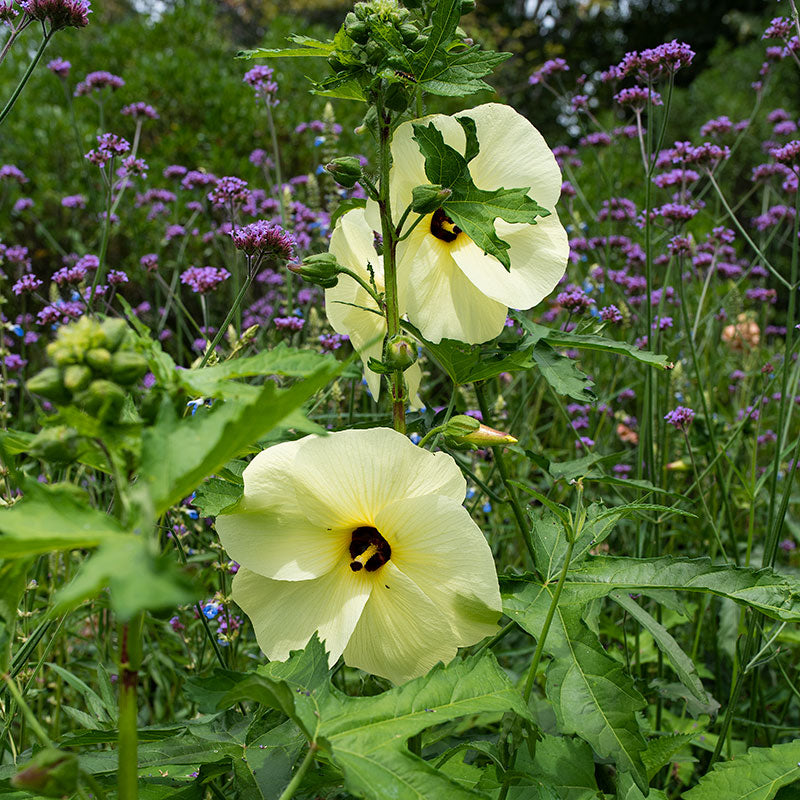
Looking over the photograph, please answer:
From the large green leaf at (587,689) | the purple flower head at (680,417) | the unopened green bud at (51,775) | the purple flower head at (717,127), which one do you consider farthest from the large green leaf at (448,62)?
the purple flower head at (717,127)

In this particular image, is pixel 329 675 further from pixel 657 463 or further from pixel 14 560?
pixel 657 463

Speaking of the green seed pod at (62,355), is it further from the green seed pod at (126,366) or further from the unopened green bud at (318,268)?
the unopened green bud at (318,268)

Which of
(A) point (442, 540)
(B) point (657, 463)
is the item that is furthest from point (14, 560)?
(B) point (657, 463)

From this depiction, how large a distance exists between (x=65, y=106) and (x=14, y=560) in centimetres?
475

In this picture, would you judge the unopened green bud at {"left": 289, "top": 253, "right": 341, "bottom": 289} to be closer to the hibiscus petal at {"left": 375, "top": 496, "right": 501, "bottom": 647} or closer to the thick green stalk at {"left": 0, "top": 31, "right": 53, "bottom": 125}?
the hibiscus petal at {"left": 375, "top": 496, "right": 501, "bottom": 647}

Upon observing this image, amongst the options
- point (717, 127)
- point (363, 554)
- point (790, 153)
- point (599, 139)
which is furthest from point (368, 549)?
point (599, 139)

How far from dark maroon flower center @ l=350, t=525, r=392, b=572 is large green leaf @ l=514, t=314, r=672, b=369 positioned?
36 cm

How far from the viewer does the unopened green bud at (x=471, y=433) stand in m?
0.99

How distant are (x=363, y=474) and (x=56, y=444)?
1.21ft

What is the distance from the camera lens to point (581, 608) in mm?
1015

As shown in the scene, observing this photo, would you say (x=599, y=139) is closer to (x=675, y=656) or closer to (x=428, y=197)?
(x=428, y=197)

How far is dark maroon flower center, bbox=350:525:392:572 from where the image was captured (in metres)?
0.96

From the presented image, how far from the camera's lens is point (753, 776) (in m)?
1.09

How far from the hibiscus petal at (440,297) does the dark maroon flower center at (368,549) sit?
28 centimetres
